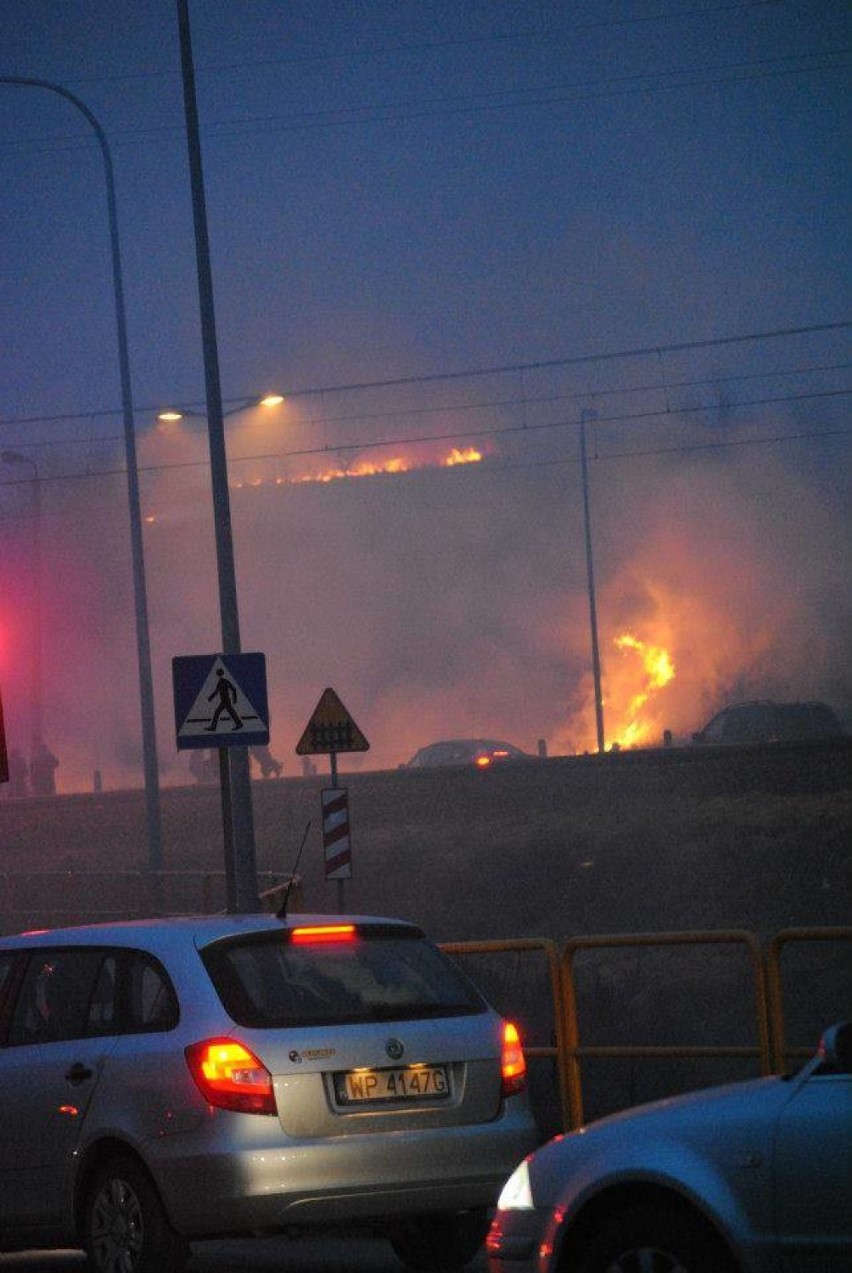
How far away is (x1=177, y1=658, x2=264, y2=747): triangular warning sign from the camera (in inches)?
644

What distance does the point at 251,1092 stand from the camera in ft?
25.4

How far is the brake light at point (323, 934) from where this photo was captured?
27.4 ft

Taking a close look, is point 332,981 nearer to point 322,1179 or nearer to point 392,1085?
point 392,1085

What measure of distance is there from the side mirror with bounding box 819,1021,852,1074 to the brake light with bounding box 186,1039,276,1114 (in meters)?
2.72

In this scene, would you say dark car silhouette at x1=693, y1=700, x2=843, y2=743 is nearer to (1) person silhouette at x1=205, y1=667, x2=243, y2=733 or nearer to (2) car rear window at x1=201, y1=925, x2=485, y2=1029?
(1) person silhouette at x1=205, y1=667, x2=243, y2=733

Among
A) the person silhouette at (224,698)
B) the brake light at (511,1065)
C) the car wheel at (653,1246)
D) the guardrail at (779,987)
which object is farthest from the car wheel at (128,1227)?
the person silhouette at (224,698)

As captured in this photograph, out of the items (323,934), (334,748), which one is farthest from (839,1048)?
(334,748)

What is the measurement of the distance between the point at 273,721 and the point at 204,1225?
6957 cm

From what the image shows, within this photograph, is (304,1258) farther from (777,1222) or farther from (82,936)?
(777,1222)

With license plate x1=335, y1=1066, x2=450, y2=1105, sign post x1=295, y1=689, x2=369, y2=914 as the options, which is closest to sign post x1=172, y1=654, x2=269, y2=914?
sign post x1=295, y1=689, x2=369, y2=914

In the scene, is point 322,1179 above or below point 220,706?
below

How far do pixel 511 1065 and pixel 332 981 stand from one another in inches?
33.5

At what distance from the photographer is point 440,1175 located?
8023 millimetres

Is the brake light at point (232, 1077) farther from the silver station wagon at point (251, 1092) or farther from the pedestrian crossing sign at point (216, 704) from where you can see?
the pedestrian crossing sign at point (216, 704)
